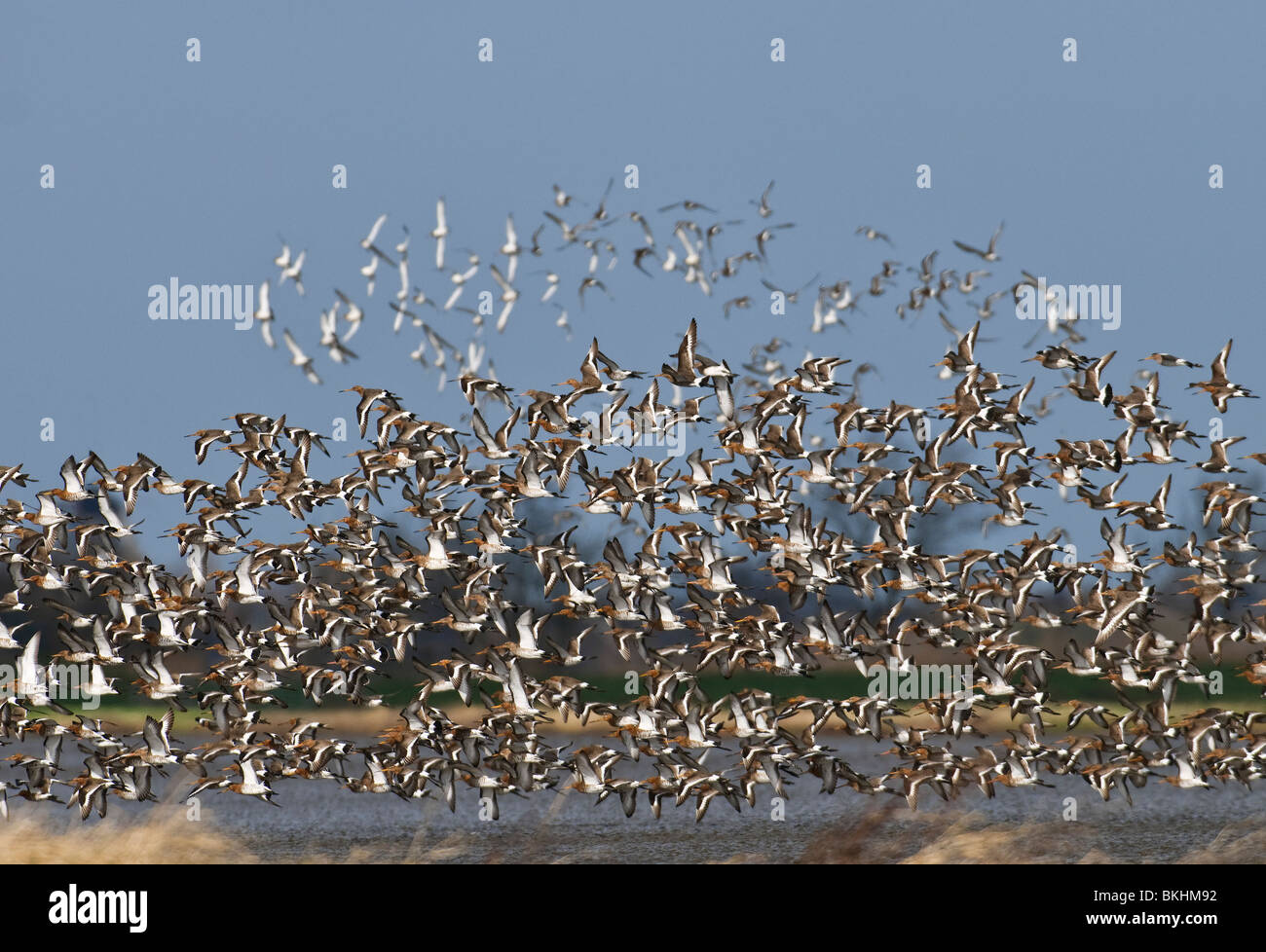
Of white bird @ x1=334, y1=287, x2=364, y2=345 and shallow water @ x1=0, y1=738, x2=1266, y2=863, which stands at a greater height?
white bird @ x1=334, y1=287, x2=364, y2=345

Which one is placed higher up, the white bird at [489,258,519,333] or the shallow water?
the white bird at [489,258,519,333]

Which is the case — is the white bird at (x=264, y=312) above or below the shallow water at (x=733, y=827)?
above

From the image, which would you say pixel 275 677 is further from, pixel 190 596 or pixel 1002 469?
pixel 1002 469

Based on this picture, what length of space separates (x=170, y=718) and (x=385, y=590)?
3.78 m

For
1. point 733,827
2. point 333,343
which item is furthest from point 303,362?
point 733,827

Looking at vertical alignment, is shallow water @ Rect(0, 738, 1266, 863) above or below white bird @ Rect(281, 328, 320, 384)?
below

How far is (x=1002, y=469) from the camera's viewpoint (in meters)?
24.6

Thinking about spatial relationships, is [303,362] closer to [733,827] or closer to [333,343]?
[333,343]

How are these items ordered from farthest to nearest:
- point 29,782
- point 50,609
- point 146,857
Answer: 1. point 50,609
2. point 146,857
3. point 29,782

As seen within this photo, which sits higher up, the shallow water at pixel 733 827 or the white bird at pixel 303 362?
the white bird at pixel 303 362

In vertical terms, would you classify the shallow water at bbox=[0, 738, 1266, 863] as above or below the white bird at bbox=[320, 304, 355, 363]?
below

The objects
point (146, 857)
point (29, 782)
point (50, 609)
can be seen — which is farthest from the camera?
point (50, 609)

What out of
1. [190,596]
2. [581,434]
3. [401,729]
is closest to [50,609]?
[190,596]

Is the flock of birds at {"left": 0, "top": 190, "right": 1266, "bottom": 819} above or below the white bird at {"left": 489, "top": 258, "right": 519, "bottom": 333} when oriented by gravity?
below
